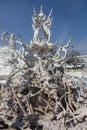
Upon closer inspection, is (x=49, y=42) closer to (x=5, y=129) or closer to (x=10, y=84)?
(x=10, y=84)

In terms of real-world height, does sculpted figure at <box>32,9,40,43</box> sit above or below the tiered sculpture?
above

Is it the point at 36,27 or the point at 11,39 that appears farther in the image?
the point at 36,27

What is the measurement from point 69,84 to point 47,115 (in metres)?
0.79

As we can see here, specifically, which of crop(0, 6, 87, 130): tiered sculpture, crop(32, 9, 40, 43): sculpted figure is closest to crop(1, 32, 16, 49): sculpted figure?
crop(0, 6, 87, 130): tiered sculpture

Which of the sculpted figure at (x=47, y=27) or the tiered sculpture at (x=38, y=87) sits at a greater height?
the sculpted figure at (x=47, y=27)

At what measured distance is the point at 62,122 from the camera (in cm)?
465

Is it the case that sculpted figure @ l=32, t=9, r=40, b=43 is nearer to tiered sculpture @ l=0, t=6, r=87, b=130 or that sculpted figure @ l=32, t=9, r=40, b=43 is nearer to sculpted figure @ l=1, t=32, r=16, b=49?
tiered sculpture @ l=0, t=6, r=87, b=130

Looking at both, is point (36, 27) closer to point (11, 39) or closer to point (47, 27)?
point (47, 27)

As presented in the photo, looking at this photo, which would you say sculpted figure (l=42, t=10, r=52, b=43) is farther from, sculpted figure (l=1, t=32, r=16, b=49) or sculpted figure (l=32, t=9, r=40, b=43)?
sculpted figure (l=1, t=32, r=16, b=49)

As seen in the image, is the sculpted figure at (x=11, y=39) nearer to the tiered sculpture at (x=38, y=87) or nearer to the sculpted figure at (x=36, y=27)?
the tiered sculpture at (x=38, y=87)

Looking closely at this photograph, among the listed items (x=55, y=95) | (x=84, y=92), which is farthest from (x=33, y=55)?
(x=84, y=92)

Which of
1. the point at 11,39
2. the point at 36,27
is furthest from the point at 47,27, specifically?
the point at 11,39

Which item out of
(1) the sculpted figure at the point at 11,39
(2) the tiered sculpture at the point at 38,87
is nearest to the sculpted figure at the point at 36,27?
(2) the tiered sculpture at the point at 38,87

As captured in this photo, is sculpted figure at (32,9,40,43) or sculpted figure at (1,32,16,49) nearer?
sculpted figure at (1,32,16,49)
